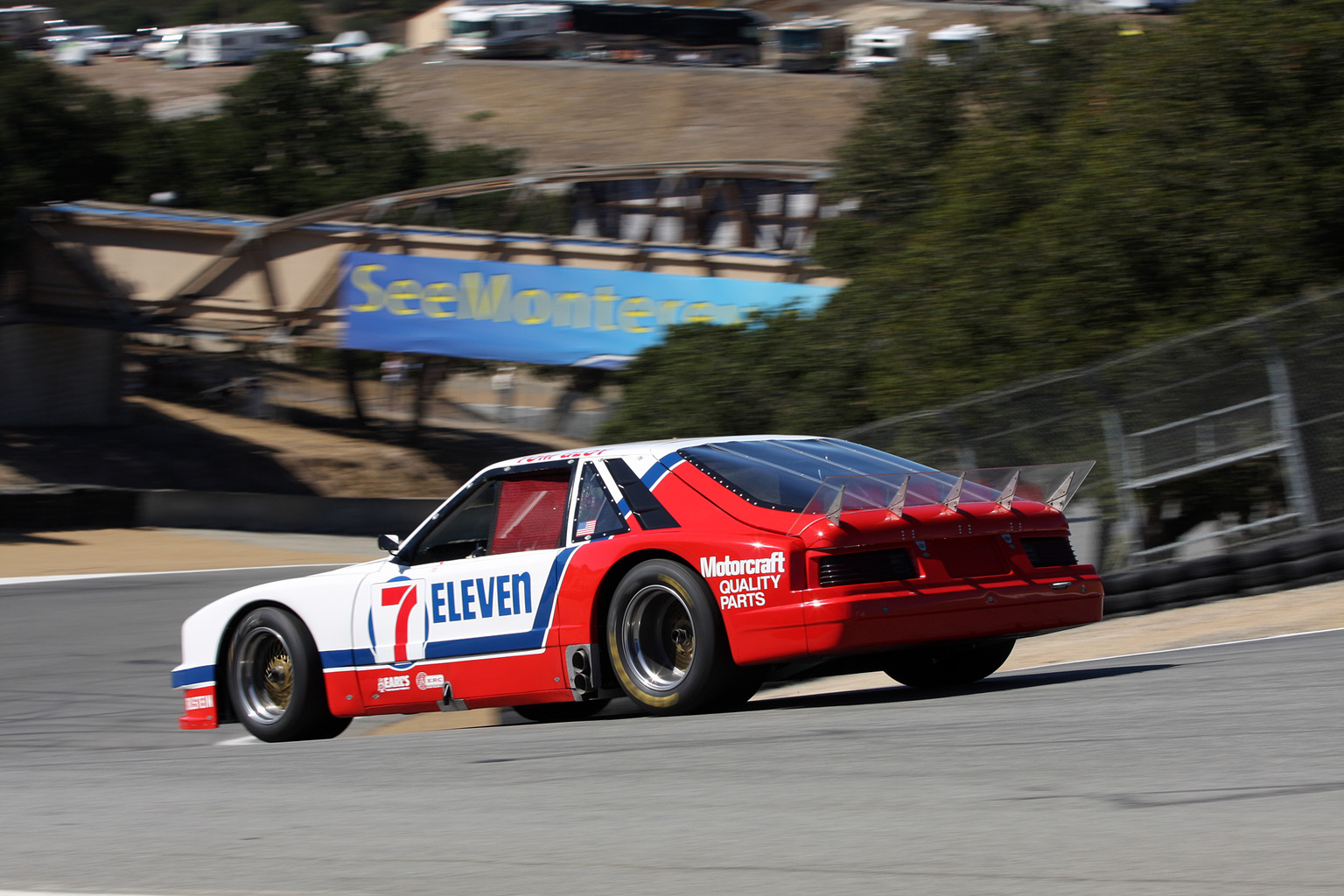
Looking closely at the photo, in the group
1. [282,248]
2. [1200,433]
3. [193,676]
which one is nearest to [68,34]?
[282,248]

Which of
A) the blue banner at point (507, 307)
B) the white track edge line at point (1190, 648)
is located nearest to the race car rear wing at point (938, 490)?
the white track edge line at point (1190, 648)

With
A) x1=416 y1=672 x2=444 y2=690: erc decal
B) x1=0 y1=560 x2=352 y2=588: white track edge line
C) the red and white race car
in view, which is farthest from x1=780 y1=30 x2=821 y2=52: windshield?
x1=416 y1=672 x2=444 y2=690: erc decal

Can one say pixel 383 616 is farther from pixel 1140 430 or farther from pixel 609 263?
pixel 609 263

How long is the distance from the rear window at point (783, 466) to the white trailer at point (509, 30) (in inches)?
3539

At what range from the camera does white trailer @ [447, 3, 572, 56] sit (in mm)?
93562

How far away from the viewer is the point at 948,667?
7.33 metres

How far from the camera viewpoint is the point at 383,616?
24.4ft

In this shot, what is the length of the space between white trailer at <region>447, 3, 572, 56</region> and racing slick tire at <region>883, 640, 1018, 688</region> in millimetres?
90107

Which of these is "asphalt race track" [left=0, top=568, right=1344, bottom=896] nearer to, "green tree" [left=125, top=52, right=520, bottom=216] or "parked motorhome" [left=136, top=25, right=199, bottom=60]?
"green tree" [left=125, top=52, right=520, bottom=216]

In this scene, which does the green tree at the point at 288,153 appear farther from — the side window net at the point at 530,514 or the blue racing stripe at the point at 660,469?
the blue racing stripe at the point at 660,469

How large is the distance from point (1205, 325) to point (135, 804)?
37.7ft

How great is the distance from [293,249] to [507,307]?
240 inches

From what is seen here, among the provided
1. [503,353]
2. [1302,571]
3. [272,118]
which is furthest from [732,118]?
[1302,571]

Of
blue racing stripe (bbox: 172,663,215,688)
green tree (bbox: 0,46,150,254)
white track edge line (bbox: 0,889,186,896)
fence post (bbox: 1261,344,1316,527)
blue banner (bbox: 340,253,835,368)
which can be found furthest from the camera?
green tree (bbox: 0,46,150,254)
